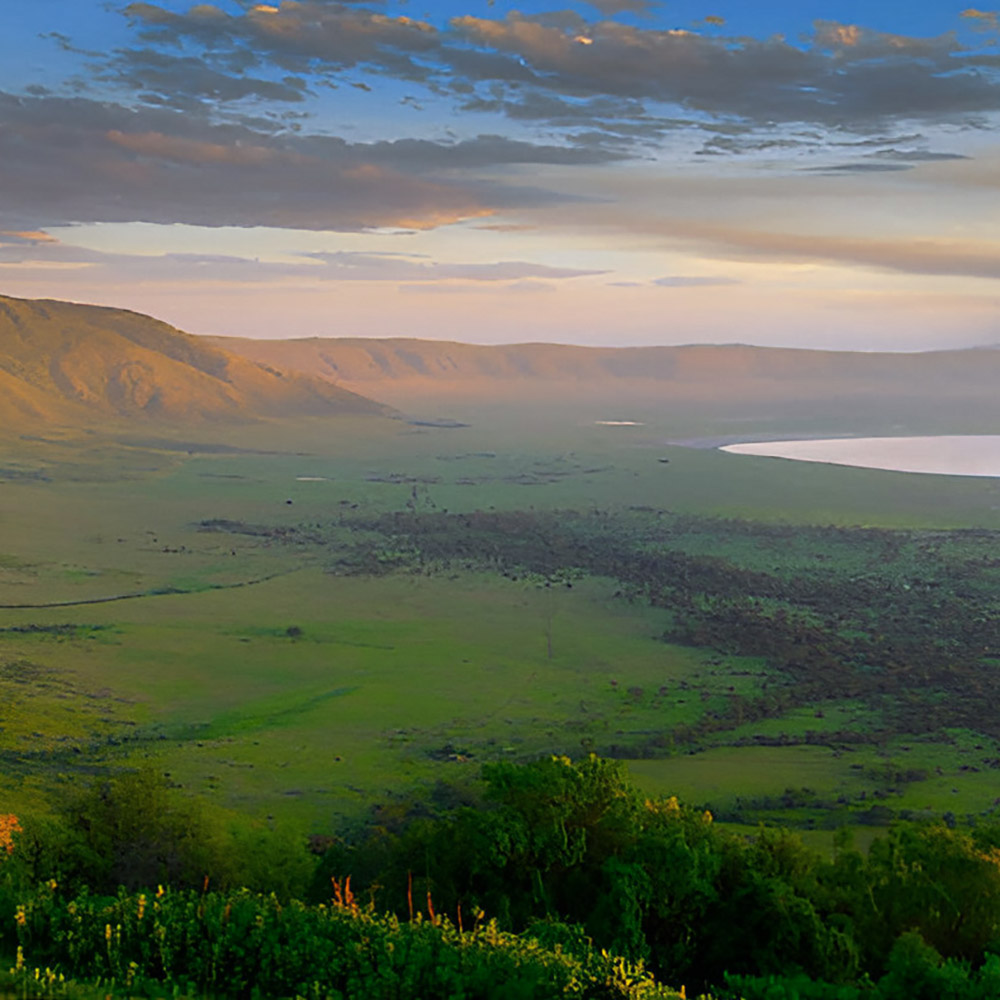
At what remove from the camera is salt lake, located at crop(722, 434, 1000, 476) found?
127 metres

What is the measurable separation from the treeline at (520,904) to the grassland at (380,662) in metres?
7.53

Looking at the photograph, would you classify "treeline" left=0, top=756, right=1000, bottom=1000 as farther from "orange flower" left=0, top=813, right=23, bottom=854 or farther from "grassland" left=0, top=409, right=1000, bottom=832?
"grassland" left=0, top=409, right=1000, bottom=832

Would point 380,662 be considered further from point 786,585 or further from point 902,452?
point 902,452

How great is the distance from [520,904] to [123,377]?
157428 mm

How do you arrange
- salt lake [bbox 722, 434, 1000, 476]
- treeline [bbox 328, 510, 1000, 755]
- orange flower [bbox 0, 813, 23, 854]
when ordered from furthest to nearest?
salt lake [bbox 722, 434, 1000, 476] → treeline [bbox 328, 510, 1000, 755] → orange flower [bbox 0, 813, 23, 854]

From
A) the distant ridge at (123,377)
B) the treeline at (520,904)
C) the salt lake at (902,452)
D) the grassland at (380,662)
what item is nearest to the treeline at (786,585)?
the grassland at (380,662)

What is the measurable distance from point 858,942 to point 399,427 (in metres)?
148

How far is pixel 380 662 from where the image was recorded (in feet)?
167

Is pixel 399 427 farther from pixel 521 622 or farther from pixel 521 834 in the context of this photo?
pixel 521 834

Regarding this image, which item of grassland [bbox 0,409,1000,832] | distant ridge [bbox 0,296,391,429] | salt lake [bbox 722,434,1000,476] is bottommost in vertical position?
grassland [bbox 0,409,1000,832]

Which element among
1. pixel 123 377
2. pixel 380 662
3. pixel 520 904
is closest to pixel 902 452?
pixel 123 377

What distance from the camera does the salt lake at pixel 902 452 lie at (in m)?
127

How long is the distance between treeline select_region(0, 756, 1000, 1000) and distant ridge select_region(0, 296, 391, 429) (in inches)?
4996

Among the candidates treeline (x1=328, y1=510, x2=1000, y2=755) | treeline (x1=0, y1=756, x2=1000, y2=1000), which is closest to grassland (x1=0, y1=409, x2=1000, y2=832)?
treeline (x1=328, y1=510, x2=1000, y2=755)
